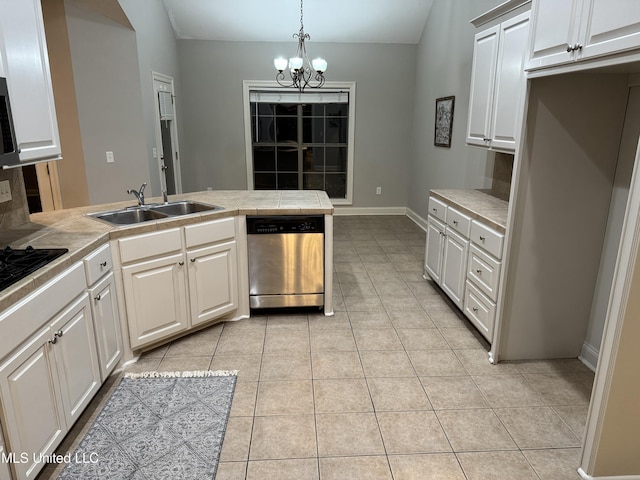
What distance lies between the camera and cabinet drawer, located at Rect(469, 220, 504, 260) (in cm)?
275

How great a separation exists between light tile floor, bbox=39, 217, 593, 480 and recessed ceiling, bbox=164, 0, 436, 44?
13.9 ft

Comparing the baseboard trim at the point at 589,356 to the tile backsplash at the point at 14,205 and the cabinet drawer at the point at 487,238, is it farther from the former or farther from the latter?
the tile backsplash at the point at 14,205

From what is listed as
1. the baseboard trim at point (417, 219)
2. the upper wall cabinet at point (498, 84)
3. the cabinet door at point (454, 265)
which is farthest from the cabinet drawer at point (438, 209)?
the baseboard trim at point (417, 219)

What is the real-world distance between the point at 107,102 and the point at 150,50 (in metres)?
0.95

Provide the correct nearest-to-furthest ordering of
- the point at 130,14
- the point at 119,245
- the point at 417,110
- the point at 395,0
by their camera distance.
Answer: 1. the point at 119,245
2. the point at 130,14
3. the point at 395,0
4. the point at 417,110

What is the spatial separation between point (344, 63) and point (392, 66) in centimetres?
74

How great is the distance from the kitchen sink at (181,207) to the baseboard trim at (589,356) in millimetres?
2651

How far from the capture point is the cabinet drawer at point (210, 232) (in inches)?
113

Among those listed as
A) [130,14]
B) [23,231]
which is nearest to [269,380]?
[23,231]

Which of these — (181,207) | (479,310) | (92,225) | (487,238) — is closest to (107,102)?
(181,207)

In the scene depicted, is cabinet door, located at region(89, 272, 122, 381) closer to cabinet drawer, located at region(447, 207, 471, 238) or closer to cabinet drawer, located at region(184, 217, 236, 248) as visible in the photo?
cabinet drawer, located at region(184, 217, 236, 248)

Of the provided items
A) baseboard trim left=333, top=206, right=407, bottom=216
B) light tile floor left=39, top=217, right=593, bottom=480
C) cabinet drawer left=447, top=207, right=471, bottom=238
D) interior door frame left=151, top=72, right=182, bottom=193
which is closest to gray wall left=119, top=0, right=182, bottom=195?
interior door frame left=151, top=72, right=182, bottom=193

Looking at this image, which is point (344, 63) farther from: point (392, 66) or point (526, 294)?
point (526, 294)

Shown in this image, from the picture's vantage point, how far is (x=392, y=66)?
6.69m
